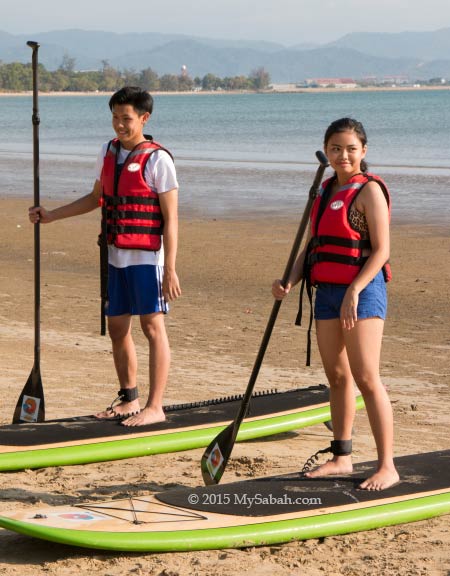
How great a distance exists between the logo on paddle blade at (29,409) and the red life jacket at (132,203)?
110 centimetres

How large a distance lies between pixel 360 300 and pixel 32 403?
89.4 inches

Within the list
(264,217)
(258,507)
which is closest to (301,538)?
(258,507)

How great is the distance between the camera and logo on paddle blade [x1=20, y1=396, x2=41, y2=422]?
5945mm

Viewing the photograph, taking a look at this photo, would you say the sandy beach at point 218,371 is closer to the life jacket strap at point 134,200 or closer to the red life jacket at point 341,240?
the red life jacket at point 341,240

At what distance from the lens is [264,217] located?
55.5ft

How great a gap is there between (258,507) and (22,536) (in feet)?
3.22

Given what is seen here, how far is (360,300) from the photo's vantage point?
4.51m

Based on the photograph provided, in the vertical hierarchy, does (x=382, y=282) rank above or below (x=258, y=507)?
above

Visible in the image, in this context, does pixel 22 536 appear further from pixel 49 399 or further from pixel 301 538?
pixel 49 399

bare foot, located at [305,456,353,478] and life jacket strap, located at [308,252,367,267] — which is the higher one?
life jacket strap, located at [308,252,367,267]

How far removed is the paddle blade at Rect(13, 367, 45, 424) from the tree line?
5742 inches

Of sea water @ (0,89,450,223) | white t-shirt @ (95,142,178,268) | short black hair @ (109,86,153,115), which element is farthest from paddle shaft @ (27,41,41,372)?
sea water @ (0,89,450,223)

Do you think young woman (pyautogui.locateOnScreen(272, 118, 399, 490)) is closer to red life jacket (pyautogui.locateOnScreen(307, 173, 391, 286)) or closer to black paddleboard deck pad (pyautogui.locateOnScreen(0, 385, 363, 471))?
red life jacket (pyautogui.locateOnScreen(307, 173, 391, 286))

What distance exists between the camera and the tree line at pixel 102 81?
157500 millimetres
